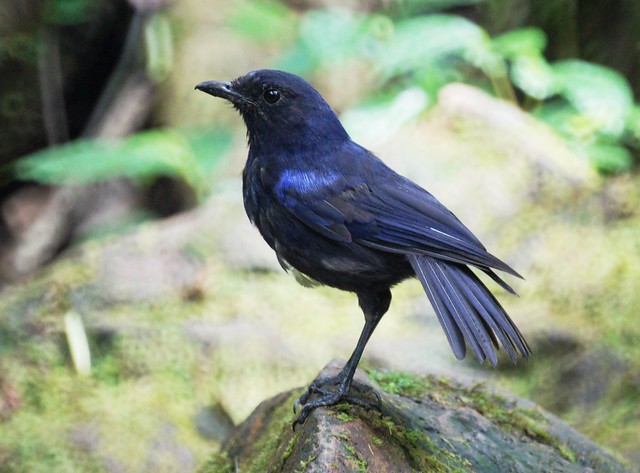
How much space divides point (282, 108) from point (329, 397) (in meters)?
1.09

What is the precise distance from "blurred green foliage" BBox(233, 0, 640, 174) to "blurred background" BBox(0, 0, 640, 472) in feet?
0.07

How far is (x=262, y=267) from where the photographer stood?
5070 millimetres

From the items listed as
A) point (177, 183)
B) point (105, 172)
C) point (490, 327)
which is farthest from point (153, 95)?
point (490, 327)

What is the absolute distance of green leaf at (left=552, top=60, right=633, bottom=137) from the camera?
219 inches

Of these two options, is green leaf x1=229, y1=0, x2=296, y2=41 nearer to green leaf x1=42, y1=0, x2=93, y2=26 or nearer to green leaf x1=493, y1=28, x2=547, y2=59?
green leaf x1=42, y1=0, x2=93, y2=26

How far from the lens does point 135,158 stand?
554cm

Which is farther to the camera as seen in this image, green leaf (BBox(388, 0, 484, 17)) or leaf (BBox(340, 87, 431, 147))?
green leaf (BBox(388, 0, 484, 17))

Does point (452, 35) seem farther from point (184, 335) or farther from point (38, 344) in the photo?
point (38, 344)

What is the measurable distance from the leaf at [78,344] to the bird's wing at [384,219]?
2366 millimetres

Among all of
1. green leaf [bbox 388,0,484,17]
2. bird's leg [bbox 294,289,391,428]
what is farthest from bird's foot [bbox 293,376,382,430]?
green leaf [bbox 388,0,484,17]

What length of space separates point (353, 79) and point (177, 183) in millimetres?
2053

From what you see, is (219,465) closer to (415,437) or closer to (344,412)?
(344,412)

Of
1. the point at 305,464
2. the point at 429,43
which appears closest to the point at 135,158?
the point at 429,43

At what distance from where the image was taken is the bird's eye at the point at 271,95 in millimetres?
2873
